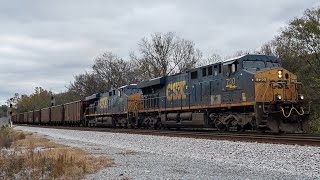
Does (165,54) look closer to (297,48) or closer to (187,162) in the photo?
(297,48)

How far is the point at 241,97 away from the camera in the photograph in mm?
16453

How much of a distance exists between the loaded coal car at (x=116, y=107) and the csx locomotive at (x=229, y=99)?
53cm

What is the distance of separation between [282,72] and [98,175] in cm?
1098

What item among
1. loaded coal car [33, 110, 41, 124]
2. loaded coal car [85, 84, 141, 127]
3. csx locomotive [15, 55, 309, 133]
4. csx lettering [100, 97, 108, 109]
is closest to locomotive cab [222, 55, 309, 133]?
csx locomotive [15, 55, 309, 133]

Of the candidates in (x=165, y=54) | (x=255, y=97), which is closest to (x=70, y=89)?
(x=165, y=54)

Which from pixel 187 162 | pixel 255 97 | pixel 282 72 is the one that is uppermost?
pixel 282 72

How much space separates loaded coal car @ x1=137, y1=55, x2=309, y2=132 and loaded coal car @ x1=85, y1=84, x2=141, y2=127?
5.85 metres

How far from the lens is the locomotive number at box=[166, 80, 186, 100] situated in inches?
841

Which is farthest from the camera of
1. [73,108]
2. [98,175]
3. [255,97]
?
[73,108]

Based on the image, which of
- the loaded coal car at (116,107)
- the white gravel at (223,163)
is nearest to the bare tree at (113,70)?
the loaded coal car at (116,107)

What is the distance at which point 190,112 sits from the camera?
786 inches

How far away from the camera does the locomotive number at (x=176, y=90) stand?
21.4m

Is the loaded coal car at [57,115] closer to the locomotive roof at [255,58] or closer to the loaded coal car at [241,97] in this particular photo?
the loaded coal car at [241,97]

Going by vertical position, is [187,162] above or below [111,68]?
below
